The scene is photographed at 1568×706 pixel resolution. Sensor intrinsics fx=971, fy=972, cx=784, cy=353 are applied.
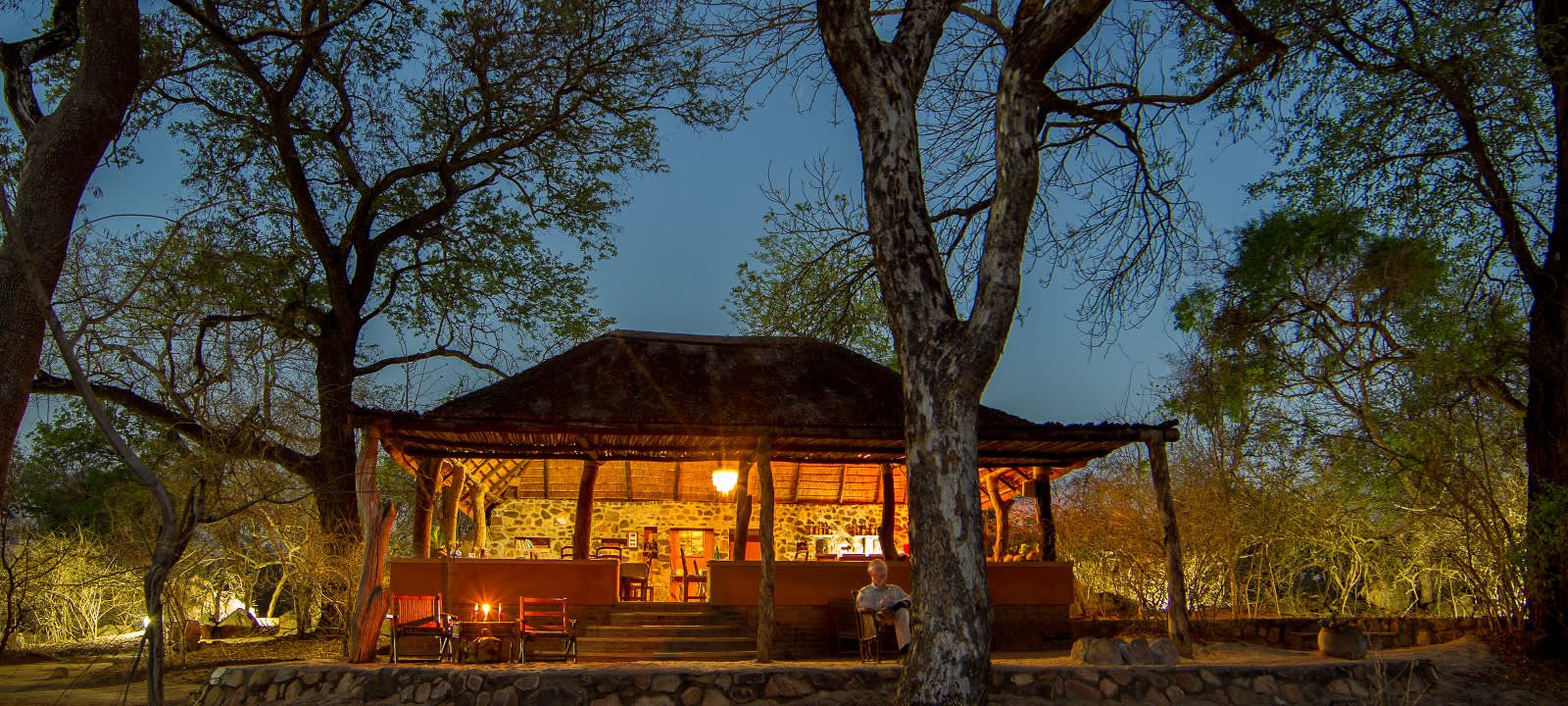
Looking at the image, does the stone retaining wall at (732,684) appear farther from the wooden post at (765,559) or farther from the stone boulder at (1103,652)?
the wooden post at (765,559)

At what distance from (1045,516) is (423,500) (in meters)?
7.89

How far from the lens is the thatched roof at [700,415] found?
1015 centimetres

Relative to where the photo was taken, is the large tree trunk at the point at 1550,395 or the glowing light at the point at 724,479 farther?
the glowing light at the point at 724,479

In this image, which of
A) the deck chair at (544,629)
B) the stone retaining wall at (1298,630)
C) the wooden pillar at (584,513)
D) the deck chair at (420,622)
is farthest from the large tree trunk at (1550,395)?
the deck chair at (420,622)

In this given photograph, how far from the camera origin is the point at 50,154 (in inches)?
202

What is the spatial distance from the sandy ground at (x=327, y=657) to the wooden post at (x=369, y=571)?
1491 millimetres

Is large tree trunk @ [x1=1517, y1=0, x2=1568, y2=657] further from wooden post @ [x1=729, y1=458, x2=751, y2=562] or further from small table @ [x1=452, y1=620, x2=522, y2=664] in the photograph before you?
small table @ [x1=452, y1=620, x2=522, y2=664]

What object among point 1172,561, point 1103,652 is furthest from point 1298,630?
point 1103,652

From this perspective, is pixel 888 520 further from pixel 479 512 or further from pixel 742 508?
pixel 479 512

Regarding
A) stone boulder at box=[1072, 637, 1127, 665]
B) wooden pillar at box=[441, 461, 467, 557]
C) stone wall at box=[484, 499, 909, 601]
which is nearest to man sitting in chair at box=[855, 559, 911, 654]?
stone boulder at box=[1072, 637, 1127, 665]

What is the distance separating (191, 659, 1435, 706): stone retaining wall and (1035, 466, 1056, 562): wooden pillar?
4.50 metres

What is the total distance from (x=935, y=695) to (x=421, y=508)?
25.9 ft

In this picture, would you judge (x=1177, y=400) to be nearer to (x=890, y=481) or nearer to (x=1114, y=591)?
(x=1114, y=591)

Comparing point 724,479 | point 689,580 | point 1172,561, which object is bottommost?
point 689,580
